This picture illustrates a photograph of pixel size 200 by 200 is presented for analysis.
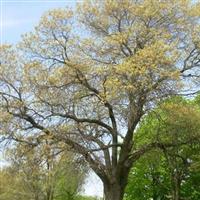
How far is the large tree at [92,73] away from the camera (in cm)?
2923

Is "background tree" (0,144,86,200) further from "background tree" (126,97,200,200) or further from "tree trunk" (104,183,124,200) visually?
"background tree" (126,97,200,200)

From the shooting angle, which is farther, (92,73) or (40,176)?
(40,176)

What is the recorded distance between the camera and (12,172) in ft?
102

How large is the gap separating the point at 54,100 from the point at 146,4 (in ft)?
24.0

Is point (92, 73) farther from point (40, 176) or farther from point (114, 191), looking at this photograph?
point (40, 176)

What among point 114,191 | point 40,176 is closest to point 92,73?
A: point 114,191

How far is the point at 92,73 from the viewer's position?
29.6m

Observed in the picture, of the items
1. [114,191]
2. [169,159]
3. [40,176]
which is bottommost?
[114,191]

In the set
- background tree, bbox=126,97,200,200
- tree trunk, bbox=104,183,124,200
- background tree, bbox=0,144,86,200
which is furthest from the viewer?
tree trunk, bbox=104,183,124,200

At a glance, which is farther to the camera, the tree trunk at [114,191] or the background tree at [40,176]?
the tree trunk at [114,191]

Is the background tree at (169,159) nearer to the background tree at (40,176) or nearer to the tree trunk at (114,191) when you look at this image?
the tree trunk at (114,191)

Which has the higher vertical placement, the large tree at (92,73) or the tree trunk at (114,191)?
the large tree at (92,73)

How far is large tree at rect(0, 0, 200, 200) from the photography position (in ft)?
95.9

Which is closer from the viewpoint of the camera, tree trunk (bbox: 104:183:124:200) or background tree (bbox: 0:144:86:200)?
background tree (bbox: 0:144:86:200)
